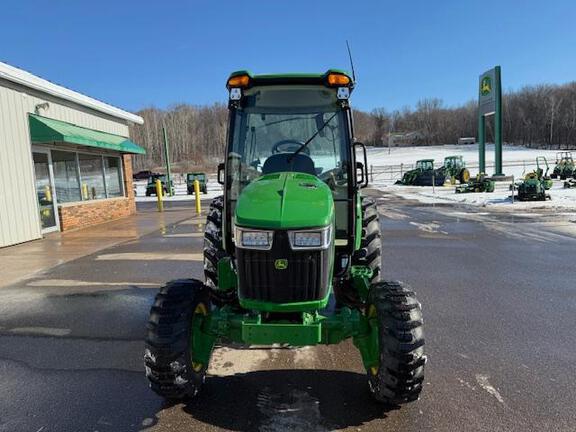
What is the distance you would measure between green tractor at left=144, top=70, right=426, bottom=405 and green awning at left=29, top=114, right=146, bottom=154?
9.46m

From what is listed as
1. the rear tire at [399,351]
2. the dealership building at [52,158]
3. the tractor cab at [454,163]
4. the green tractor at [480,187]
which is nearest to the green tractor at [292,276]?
the rear tire at [399,351]

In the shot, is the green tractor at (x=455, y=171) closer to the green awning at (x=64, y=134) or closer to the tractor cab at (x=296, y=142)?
the green awning at (x=64, y=134)

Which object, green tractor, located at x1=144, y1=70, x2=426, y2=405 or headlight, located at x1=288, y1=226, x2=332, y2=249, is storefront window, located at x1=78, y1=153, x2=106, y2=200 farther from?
headlight, located at x1=288, y1=226, x2=332, y2=249

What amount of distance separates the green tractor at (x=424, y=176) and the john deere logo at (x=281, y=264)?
31.9 meters

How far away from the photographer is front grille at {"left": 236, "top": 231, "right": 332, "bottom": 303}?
9.55ft

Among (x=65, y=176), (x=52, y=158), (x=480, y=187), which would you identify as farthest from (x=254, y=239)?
(x=480, y=187)

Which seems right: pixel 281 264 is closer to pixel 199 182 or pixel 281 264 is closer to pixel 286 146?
pixel 286 146

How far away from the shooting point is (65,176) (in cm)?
1341

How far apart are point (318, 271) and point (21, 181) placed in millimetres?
10622

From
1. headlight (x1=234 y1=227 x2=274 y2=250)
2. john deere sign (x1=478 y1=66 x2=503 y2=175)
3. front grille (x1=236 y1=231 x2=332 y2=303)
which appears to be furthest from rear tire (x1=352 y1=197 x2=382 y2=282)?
john deere sign (x1=478 y1=66 x2=503 y2=175)

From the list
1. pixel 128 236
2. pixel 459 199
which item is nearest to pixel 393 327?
pixel 128 236

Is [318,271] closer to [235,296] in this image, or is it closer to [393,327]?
[393,327]

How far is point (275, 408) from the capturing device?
10.2ft

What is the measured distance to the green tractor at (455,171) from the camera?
111ft
